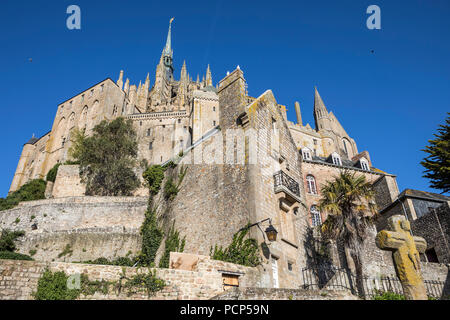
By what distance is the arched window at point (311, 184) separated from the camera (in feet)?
95.6

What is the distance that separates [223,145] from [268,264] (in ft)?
21.2

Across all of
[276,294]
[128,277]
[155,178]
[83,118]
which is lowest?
[276,294]

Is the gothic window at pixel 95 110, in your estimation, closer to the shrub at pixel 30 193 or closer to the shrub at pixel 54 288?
the shrub at pixel 30 193

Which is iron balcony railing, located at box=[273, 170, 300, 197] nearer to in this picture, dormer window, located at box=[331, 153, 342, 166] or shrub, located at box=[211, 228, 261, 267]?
shrub, located at box=[211, 228, 261, 267]

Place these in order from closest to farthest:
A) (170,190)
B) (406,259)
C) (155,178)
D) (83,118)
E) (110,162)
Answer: (406,259) → (170,190) → (155,178) → (110,162) → (83,118)

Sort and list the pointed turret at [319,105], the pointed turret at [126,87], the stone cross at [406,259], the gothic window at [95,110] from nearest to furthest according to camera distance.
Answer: the stone cross at [406,259] → the gothic window at [95,110] → the pointed turret at [126,87] → the pointed turret at [319,105]

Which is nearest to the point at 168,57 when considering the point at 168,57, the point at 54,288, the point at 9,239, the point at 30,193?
the point at 168,57

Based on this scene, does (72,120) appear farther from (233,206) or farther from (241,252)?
(241,252)

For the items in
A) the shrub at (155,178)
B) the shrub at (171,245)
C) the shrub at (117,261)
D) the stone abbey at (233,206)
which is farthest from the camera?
the shrub at (155,178)

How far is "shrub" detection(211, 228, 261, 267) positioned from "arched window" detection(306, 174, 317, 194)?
53.8ft

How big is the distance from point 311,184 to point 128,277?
22334mm

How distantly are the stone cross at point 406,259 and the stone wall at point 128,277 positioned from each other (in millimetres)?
5333

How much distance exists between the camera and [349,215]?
16219 mm

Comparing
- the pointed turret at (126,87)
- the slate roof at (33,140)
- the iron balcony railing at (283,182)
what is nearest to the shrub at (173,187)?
the iron balcony railing at (283,182)
